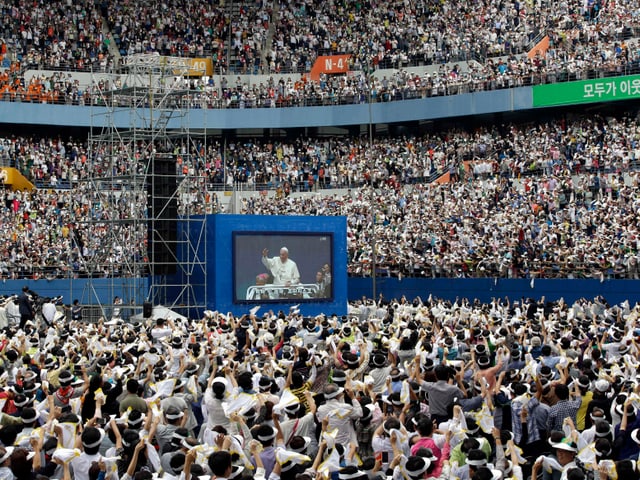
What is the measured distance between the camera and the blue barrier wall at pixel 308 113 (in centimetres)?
4684

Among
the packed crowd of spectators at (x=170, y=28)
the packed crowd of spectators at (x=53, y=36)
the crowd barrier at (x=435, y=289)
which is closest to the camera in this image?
the crowd barrier at (x=435, y=289)

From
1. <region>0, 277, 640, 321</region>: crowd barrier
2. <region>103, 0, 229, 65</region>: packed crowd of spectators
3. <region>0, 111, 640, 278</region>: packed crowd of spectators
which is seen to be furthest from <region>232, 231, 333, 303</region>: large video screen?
<region>103, 0, 229, 65</region>: packed crowd of spectators

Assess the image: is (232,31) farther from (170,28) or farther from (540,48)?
(540,48)

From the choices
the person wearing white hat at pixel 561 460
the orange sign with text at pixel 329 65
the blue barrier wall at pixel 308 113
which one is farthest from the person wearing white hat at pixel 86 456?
the orange sign with text at pixel 329 65

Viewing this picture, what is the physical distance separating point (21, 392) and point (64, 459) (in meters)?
3.59

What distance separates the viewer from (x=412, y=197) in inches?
1772

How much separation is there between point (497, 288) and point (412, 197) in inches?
330

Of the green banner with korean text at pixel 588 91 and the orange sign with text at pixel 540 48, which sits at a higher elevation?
the orange sign with text at pixel 540 48

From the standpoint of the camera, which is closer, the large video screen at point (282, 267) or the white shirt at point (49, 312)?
the white shirt at point (49, 312)

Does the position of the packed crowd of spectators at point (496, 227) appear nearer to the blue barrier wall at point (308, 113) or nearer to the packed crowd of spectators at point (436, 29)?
the blue barrier wall at point (308, 113)

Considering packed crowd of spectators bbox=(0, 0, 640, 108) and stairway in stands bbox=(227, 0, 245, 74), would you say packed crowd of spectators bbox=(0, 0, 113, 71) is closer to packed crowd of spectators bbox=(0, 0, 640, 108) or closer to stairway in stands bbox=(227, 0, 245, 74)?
packed crowd of spectators bbox=(0, 0, 640, 108)

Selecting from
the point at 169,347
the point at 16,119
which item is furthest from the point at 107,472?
the point at 16,119

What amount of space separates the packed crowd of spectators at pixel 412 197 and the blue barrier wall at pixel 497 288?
1.14 ft

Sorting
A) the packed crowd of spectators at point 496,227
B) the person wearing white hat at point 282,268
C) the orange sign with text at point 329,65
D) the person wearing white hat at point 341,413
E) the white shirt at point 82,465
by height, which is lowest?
the white shirt at point 82,465
